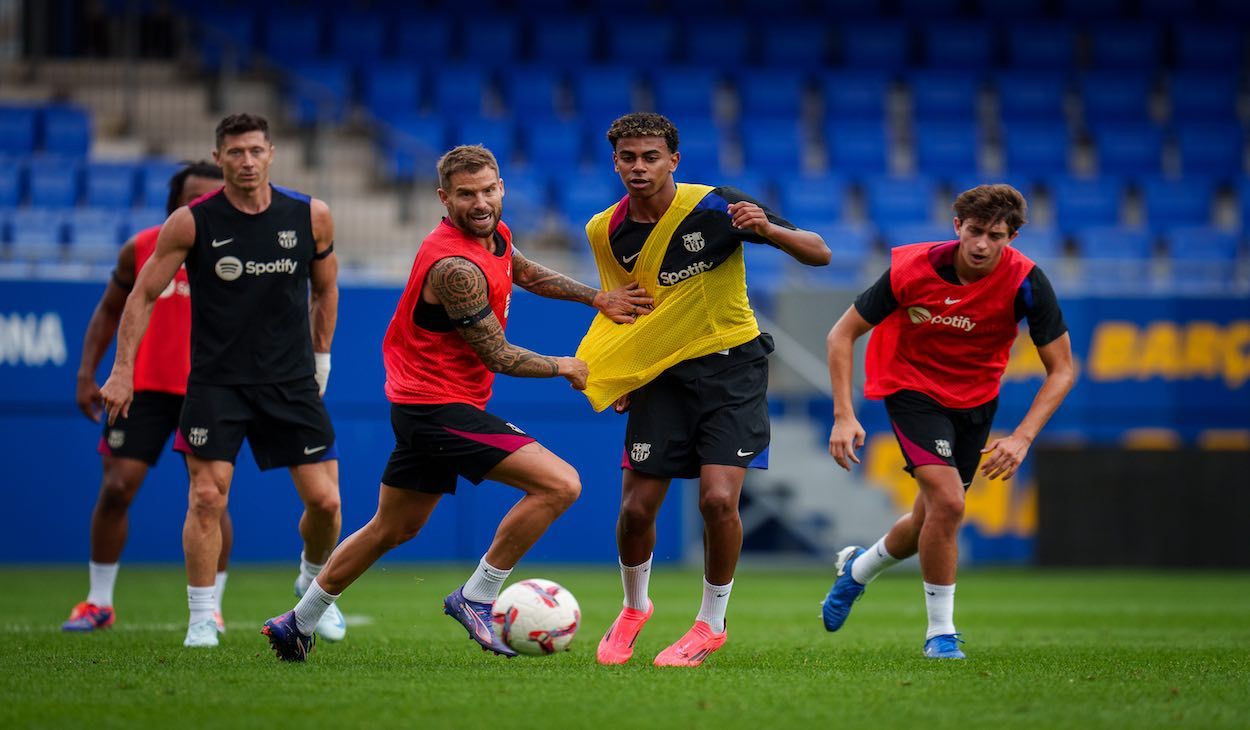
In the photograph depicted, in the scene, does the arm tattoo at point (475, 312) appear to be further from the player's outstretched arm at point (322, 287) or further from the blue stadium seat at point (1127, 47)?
the blue stadium seat at point (1127, 47)

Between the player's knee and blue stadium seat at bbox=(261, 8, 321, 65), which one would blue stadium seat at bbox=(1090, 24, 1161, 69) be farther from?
the player's knee

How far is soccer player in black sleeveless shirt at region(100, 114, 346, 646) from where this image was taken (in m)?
7.14

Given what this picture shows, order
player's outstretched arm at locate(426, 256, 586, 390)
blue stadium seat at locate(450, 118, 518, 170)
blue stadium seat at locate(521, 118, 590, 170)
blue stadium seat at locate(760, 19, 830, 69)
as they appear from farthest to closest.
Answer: blue stadium seat at locate(760, 19, 830, 69) < blue stadium seat at locate(521, 118, 590, 170) < blue stadium seat at locate(450, 118, 518, 170) < player's outstretched arm at locate(426, 256, 586, 390)

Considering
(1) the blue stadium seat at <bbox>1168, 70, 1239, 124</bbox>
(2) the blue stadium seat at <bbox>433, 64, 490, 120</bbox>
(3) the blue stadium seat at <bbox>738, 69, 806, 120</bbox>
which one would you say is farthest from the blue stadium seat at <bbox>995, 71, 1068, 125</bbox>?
(2) the blue stadium seat at <bbox>433, 64, 490, 120</bbox>

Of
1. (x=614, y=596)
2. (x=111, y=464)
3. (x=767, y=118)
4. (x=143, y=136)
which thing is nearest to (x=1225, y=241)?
(x=767, y=118)

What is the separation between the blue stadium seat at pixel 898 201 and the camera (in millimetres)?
20500

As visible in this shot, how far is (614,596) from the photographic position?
1210 cm

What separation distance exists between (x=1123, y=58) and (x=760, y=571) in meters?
12.1

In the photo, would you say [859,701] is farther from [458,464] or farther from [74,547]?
[74,547]

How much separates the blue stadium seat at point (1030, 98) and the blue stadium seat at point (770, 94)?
3021 mm

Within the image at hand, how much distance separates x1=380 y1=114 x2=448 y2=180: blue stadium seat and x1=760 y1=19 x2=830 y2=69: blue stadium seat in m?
5.69

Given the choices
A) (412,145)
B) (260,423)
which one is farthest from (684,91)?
(260,423)

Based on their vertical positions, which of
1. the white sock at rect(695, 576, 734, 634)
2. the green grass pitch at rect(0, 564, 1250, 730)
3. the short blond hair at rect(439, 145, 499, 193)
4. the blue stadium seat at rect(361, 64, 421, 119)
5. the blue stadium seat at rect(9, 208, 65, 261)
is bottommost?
the green grass pitch at rect(0, 564, 1250, 730)

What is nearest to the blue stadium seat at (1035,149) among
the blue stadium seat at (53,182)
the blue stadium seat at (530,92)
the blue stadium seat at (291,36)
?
the blue stadium seat at (530,92)
